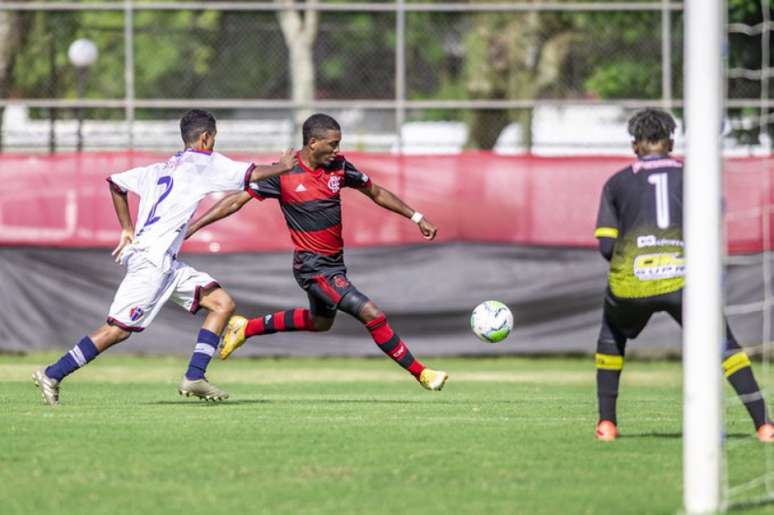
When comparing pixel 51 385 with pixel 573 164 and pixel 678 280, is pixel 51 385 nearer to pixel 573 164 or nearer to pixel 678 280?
pixel 678 280

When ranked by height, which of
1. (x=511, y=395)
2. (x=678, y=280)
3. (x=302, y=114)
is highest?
(x=302, y=114)

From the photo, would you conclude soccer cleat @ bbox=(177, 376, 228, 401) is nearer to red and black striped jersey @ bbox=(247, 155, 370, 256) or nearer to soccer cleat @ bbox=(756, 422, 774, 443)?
red and black striped jersey @ bbox=(247, 155, 370, 256)

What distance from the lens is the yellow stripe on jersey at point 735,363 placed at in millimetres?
9414

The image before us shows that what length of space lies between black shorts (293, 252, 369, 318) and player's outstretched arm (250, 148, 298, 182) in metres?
1.37

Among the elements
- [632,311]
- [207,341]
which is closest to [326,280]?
[207,341]

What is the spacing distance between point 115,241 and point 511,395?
8.29 metres

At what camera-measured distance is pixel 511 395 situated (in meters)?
14.5

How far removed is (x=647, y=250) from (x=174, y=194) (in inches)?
162

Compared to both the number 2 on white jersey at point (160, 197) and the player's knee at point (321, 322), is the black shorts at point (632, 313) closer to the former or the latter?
the number 2 on white jersey at point (160, 197)

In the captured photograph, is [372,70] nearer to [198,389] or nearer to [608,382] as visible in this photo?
[198,389]

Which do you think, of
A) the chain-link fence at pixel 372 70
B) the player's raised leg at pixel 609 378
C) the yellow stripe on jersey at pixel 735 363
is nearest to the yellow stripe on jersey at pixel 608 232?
the player's raised leg at pixel 609 378

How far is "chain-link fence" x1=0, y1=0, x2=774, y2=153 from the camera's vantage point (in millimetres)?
21938

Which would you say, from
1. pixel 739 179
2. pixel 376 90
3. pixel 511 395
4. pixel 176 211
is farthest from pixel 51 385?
pixel 376 90

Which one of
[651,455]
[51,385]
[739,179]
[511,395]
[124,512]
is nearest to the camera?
[124,512]
